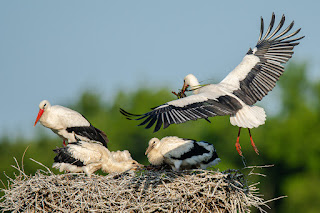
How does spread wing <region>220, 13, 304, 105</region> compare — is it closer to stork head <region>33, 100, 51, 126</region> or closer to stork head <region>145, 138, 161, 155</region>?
stork head <region>145, 138, 161, 155</region>

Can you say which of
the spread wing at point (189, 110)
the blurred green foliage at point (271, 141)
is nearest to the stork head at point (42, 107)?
the spread wing at point (189, 110)

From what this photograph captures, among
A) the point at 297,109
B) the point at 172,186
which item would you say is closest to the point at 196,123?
the point at 297,109

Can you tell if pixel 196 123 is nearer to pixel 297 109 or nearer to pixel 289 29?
pixel 297 109

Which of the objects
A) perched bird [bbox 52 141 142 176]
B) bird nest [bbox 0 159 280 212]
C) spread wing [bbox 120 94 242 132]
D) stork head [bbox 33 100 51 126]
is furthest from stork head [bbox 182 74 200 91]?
stork head [bbox 33 100 51 126]

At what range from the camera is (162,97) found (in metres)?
30.5

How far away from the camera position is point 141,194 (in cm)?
788

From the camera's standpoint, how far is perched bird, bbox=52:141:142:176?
9.10 m

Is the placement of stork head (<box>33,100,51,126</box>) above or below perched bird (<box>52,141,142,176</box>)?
above

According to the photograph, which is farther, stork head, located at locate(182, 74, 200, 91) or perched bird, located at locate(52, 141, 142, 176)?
stork head, located at locate(182, 74, 200, 91)

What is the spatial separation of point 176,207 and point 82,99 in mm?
26248

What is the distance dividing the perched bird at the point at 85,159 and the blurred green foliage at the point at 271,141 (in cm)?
1450

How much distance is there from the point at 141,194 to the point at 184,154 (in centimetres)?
109

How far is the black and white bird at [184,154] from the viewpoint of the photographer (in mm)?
8672

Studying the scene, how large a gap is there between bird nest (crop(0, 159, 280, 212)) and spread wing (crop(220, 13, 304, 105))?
1.72 m
